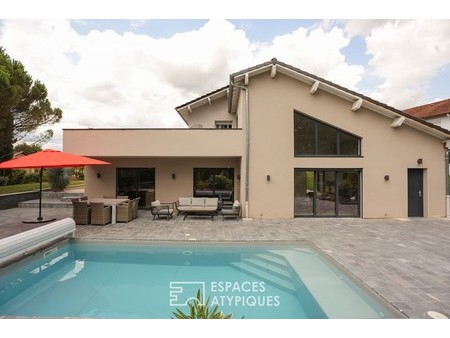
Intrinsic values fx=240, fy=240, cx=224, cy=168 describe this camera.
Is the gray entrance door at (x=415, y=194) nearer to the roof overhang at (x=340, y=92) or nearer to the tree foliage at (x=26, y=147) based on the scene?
the roof overhang at (x=340, y=92)

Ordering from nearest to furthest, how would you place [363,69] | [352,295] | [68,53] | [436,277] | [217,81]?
[352,295] < [436,277] < [68,53] < [363,69] < [217,81]

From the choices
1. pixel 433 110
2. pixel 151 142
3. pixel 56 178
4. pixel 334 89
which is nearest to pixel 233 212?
pixel 151 142

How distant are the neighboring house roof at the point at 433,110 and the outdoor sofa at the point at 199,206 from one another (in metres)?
31.5

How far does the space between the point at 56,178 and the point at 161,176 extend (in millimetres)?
9961

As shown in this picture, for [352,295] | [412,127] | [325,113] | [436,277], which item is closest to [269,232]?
[352,295]

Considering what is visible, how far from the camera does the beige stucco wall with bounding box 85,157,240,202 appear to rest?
50.0 ft

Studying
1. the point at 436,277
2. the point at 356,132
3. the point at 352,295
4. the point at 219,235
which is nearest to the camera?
the point at 352,295

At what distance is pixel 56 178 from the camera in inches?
746

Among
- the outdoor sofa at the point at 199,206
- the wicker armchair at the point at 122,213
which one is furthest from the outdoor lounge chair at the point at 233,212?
the wicker armchair at the point at 122,213

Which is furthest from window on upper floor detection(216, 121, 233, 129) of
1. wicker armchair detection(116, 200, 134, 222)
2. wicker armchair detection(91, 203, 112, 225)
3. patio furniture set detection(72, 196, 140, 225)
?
wicker armchair detection(91, 203, 112, 225)

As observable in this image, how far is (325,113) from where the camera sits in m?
13.1

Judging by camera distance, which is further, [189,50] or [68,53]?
[189,50]
